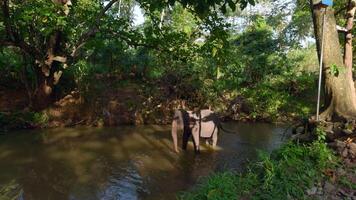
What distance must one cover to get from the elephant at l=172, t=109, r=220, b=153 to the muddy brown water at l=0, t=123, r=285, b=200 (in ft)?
1.25

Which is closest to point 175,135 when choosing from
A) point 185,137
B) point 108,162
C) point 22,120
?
point 185,137

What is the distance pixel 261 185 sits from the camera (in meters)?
5.75

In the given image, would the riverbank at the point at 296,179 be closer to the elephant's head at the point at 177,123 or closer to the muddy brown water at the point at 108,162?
the muddy brown water at the point at 108,162

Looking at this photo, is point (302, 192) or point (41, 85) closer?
point (302, 192)

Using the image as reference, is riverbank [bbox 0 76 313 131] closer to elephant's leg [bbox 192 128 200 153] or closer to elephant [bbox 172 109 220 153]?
elephant [bbox 172 109 220 153]

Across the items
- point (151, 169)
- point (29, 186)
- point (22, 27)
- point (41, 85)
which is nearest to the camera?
point (29, 186)

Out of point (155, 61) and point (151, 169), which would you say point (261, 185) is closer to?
point (151, 169)

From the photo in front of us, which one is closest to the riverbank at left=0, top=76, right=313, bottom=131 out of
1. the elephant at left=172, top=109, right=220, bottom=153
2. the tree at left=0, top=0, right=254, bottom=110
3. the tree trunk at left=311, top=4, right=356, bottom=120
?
the tree at left=0, top=0, right=254, bottom=110

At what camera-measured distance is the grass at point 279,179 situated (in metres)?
5.43

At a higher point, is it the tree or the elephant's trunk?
the tree

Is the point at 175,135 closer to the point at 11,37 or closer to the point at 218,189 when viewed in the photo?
the point at 218,189

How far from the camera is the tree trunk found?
742cm

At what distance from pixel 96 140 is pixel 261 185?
702 centimetres

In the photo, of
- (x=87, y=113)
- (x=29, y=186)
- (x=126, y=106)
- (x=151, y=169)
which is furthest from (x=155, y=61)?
(x=29, y=186)
